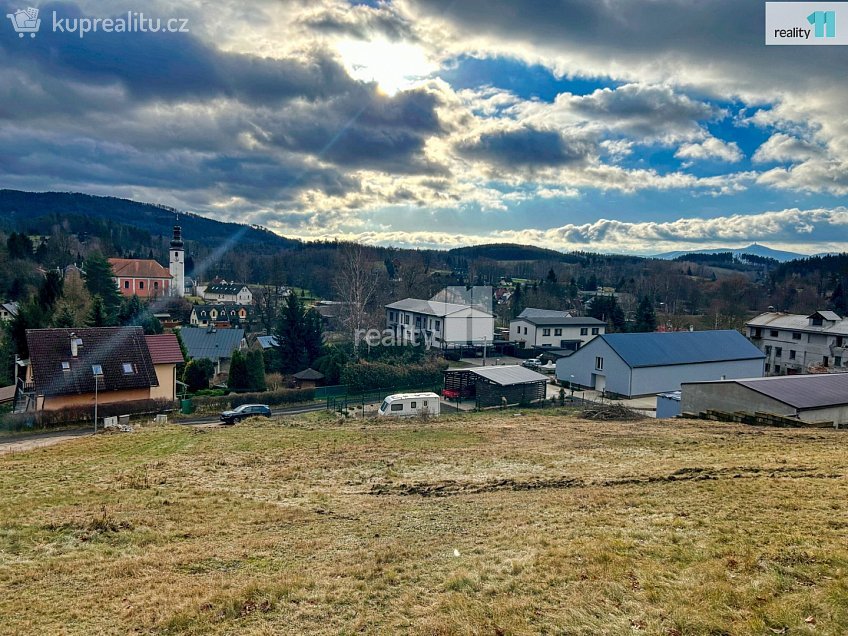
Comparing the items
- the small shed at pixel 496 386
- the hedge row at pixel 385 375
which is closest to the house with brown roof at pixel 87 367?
the hedge row at pixel 385 375

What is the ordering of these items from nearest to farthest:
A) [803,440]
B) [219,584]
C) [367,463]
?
1. [219,584]
2. [367,463]
3. [803,440]

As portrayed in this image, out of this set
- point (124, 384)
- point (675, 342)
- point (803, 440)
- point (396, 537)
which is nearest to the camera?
point (396, 537)

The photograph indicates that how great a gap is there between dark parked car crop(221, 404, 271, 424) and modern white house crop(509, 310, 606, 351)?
33.4 meters

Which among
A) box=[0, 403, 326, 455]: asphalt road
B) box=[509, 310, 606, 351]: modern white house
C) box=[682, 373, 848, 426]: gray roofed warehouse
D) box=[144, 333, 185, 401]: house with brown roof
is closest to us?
box=[0, 403, 326, 455]: asphalt road

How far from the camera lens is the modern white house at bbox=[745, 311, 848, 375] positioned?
4559 cm

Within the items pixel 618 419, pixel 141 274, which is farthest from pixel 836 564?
pixel 141 274

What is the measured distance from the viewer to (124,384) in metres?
27.4

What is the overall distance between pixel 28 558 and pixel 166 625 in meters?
4.26

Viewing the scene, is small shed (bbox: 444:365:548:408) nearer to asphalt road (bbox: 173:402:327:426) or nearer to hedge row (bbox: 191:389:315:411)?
asphalt road (bbox: 173:402:327:426)

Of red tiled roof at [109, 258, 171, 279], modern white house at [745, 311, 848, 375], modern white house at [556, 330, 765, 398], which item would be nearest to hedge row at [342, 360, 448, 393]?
modern white house at [556, 330, 765, 398]

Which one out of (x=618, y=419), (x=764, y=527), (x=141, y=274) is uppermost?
(x=141, y=274)

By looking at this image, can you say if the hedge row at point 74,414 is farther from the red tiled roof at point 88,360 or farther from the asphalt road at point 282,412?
the asphalt road at point 282,412

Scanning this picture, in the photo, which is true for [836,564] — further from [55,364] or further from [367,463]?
[55,364]

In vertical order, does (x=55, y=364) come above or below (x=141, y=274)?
below
